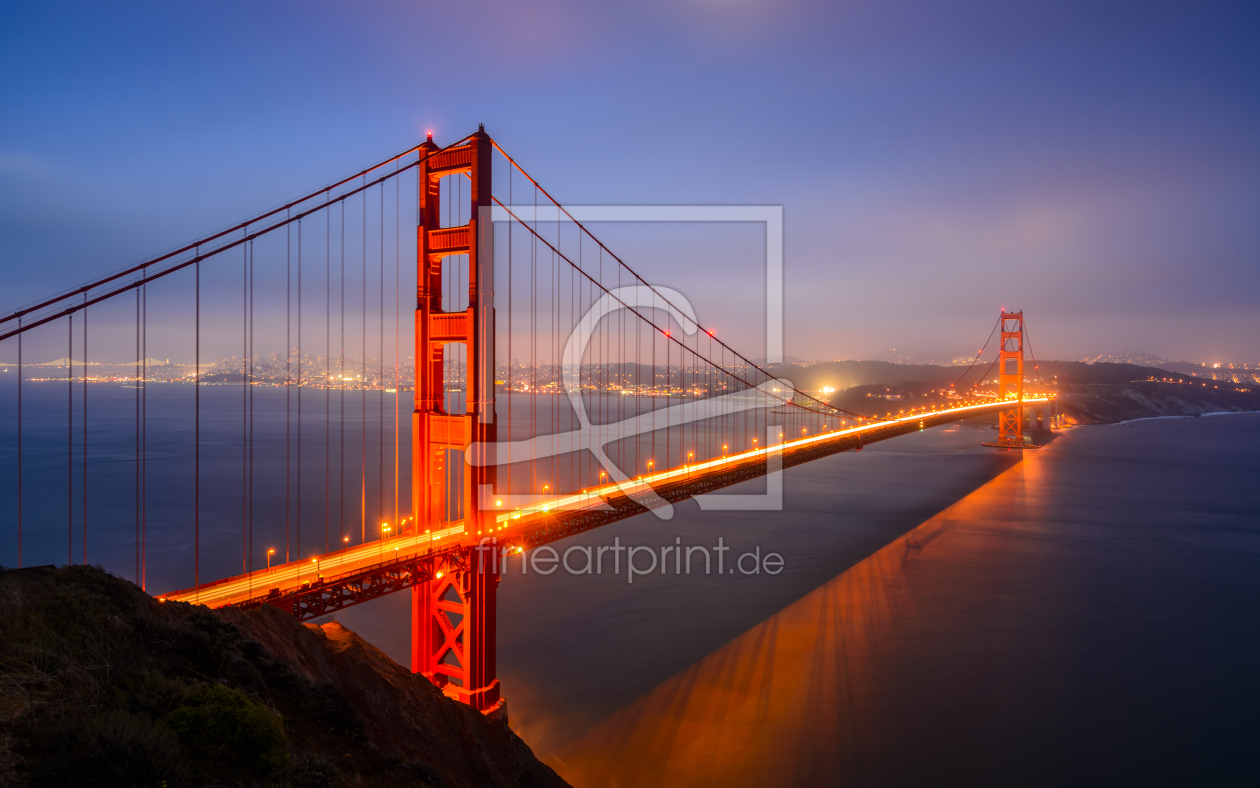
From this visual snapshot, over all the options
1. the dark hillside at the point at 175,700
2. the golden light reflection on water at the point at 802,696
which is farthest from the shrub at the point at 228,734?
the golden light reflection on water at the point at 802,696

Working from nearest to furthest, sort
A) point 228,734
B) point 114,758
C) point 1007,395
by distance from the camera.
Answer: point 114,758 < point 228,734 < point 1007,395

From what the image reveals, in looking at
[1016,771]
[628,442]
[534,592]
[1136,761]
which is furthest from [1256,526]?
[628,442]

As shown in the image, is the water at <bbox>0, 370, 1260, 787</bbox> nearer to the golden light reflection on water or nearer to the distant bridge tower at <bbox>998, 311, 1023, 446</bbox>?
the golden light reflection on water

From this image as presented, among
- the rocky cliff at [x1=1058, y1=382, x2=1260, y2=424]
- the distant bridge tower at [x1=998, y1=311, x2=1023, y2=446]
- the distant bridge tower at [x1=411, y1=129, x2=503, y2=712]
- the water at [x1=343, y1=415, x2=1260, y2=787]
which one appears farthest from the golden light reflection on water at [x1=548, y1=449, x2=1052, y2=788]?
the rocky cliff at [x1=1058, y1=382, x2=1260, y2=424]

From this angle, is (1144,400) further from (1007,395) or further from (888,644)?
(888,644)

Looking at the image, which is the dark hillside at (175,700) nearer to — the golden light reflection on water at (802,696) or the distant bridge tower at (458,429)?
the distant bridge tower at (458,429)

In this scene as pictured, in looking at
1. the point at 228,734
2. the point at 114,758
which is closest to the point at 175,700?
the point at 228,734

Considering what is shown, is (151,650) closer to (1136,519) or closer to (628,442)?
(1136,519)
